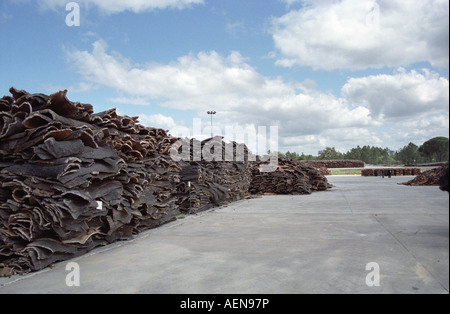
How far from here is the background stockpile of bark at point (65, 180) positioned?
476cm

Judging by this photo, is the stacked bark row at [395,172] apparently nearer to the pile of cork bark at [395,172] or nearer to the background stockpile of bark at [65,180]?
the pile of cork bark at [395,172]

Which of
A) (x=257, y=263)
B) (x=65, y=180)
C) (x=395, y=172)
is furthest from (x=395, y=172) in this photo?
(x=65, y=180)

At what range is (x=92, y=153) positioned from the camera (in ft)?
18.6

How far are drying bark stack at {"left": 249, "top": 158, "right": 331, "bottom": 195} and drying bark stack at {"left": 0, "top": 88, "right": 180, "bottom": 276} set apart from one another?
40.7ft

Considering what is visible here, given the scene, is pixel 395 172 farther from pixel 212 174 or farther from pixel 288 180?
pixel 212 174

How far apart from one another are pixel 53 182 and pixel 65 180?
0.53ft

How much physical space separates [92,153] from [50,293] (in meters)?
2.39

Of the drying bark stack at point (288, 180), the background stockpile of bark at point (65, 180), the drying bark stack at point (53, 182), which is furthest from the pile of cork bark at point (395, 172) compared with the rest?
the drying bark stack at point (53, 182)

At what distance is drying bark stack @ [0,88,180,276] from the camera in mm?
4742

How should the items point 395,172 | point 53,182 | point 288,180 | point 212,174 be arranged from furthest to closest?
point 395,172
point 288,180
point 212,174
point 53,182

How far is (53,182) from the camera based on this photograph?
4.90m
